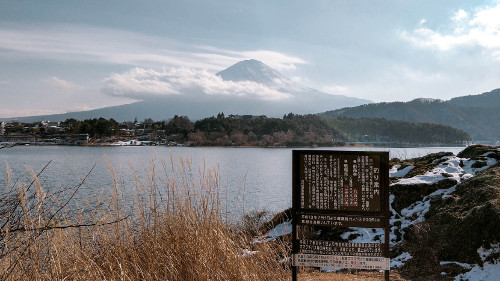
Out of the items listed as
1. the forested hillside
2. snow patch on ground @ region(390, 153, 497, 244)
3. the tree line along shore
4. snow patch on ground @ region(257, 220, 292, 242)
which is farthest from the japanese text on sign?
the forested hillside

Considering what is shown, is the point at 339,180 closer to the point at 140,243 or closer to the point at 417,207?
the point at 140,243

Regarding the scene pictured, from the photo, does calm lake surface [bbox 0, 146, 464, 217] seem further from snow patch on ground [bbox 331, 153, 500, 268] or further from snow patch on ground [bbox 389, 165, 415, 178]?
snow patch on ground [bbox 331, 153, 500, 268]

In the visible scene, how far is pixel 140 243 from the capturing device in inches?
184

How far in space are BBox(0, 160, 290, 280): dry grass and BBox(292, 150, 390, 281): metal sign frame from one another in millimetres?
792

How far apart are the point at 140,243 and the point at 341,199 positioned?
7.56ft

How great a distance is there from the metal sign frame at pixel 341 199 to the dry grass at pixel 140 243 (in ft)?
2.60

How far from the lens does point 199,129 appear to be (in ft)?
215

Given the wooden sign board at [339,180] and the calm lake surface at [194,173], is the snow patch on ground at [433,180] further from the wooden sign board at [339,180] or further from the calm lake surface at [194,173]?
the wooden sign board at [339,180]

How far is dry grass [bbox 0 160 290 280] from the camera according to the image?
3.77 metres

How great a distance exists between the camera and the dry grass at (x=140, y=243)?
377 centimetres

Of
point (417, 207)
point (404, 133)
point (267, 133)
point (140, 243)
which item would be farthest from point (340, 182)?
point (404, 133)

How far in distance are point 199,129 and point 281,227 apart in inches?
2297

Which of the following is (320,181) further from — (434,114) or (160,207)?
(434,114)

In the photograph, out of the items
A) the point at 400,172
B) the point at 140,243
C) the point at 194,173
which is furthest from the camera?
the point at 194,173
